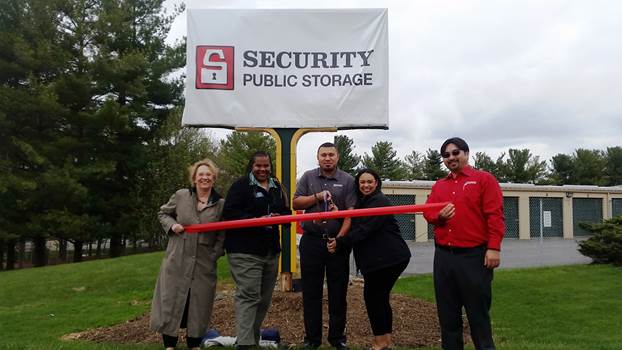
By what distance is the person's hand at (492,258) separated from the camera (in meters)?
4.34

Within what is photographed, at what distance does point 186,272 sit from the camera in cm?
510

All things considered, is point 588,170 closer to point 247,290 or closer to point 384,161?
point 384,161

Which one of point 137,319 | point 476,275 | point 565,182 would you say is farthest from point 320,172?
point 565,182

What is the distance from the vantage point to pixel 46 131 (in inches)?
984

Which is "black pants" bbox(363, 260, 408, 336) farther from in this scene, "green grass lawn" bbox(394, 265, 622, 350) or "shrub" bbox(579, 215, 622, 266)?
"shrub" bbox(579, 215, 622, 266)

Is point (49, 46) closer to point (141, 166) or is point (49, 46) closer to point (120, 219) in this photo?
point (141, 166)

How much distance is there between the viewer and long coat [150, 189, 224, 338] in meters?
Result: 5.07

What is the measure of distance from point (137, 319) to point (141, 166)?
19.7 m

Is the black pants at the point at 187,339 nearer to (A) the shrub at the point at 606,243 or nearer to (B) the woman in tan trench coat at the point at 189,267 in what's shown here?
(B) the woman in tan trench coat at the point at 189,267

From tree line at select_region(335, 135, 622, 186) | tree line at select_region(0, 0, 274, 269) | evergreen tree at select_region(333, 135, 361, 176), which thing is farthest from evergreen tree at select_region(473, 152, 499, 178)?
tree line at select_region(0, 0, 274, 269)

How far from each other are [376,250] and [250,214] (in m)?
1.20

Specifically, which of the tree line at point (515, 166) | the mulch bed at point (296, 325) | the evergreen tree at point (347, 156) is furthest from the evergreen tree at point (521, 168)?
the mulch bed at point (296, 325)

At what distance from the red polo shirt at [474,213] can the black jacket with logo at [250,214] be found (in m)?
1.49

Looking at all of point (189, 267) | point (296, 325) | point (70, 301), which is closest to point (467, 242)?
point (189, 267)
